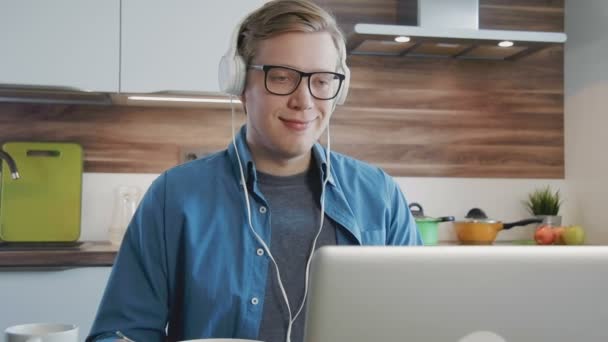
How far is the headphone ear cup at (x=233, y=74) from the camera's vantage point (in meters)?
1.53

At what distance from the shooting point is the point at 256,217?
152cm

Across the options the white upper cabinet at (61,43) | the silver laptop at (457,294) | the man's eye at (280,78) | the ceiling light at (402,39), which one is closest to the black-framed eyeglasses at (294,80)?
the man's eye at (280,78)

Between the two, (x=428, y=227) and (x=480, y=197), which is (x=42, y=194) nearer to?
(x=428, y=227)

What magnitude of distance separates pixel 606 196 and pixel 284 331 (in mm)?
2471

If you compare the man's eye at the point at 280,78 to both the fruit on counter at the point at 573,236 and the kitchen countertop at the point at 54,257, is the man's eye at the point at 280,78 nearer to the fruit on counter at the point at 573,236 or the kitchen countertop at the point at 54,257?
the kitchen countertop at the point at 54,257

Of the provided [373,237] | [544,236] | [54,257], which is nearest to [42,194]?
[54,257]

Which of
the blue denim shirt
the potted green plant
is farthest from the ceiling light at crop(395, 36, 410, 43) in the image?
the blue denim shirt

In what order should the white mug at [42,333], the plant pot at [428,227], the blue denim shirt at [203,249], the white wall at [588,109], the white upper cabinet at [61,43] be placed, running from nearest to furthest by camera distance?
the white mug at [42,333] → the blue denim shirt at [203,249] → the white upper cabinet at [61,43] → the plant pot at [428,227] → the white wall at [588,109]

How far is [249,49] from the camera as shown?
1.53 meters

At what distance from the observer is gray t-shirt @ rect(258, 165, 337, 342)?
1418 millimetres

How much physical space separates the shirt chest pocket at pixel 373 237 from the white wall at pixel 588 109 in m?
2.20

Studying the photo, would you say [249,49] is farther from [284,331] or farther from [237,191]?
[284,331]

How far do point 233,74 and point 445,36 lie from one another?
5.98 ft

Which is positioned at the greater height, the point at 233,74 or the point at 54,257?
the point at 233,74
